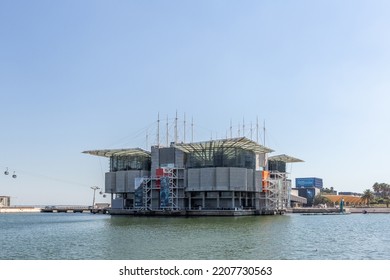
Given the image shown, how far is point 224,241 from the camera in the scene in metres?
55.1

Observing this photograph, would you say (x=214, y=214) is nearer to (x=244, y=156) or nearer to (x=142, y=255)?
(x=244, y=156)

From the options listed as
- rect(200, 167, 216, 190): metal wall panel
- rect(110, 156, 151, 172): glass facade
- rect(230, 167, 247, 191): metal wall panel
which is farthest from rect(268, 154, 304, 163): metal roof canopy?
rect(110, 156, 151, 172): glass facade

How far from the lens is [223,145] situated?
136625mm

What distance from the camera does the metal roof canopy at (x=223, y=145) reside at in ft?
430

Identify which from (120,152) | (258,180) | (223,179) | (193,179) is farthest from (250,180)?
(120,152)

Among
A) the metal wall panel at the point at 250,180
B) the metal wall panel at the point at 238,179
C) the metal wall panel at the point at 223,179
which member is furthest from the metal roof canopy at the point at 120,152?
the metal wall panel at the point at 250,180

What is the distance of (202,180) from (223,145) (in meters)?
11.8

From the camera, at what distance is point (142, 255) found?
141 ft

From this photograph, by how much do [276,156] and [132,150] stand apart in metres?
48.7

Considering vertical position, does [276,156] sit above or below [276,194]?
above

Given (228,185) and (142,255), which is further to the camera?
(228,185)
